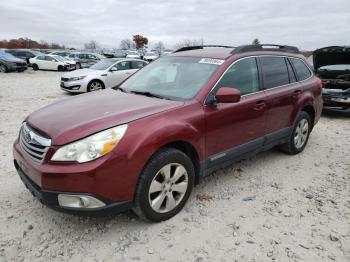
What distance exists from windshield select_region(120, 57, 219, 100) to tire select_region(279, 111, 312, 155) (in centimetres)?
208

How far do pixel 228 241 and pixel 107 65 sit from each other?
10.3m

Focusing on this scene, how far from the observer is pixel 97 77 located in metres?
11.5

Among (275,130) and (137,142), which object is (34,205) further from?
(275,130)

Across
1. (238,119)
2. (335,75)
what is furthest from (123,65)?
(238,119)

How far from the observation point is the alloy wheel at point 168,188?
308cm

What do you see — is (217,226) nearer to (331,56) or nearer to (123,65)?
(331,56)

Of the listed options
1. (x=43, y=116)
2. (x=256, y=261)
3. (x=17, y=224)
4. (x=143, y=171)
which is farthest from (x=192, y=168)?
(x=17, y=224)

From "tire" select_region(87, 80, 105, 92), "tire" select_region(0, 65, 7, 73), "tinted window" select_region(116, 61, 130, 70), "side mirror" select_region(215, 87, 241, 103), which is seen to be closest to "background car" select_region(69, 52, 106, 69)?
"tire" select_region(0, 65, 7, 73)

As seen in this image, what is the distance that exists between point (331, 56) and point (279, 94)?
5.22m

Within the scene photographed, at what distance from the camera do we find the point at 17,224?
10.5 ft

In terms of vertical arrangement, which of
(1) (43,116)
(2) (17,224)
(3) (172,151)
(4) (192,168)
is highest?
(1) (43,116)

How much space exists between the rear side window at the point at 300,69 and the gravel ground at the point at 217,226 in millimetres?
1623

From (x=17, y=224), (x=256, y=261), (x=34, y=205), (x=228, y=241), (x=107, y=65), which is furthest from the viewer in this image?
(x=107, y=65)

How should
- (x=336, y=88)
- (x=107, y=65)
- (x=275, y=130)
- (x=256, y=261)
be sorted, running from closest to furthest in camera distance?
1. (x=256, y=261)
2. (x=275, y=130)
3. (x=336, y=88)
4. (x=107, y=65)
